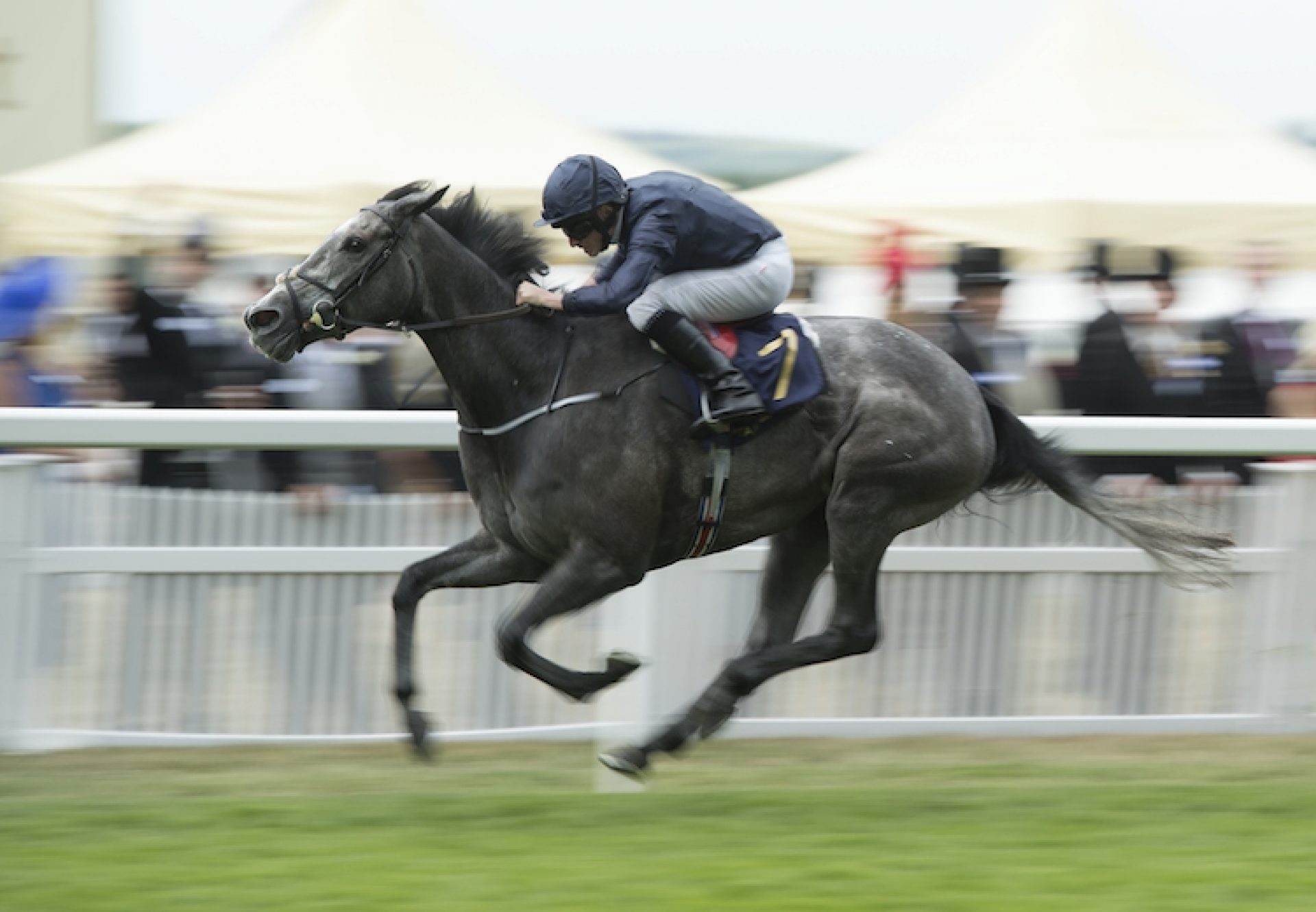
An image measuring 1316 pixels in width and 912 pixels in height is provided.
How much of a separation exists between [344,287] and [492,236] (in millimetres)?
521

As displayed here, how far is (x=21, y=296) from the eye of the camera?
8.58 m

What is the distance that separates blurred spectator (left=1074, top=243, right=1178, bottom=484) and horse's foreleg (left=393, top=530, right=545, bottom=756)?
131 inches

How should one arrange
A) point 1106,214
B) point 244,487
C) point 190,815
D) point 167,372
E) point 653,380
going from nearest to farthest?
point 190,815 < point 653,380 < point 244,487 < point 167,372 < point 1106,214

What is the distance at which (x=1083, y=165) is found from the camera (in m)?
11.0

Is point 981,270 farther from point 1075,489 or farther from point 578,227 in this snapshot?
point 578,227

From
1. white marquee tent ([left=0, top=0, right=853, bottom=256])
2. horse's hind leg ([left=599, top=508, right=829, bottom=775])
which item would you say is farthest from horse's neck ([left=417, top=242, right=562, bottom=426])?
white marquee tent ([left=0, top=0, right=853, bottom=256])

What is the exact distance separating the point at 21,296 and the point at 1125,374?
4948 mm

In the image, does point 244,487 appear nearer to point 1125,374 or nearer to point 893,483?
point 893,483

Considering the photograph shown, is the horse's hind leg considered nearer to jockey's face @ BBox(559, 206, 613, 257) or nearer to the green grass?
the green grass

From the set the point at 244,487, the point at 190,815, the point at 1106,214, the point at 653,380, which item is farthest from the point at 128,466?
the point at 1106,214

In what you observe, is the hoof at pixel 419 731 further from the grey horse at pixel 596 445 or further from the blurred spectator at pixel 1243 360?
the blurred spectator at pixel 1243 360

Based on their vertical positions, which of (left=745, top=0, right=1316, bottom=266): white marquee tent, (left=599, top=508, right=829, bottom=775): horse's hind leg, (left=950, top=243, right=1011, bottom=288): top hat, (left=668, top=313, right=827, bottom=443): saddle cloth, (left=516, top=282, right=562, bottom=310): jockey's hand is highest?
(left=745, top=0, right=1316, bottom=266): white marquee tent

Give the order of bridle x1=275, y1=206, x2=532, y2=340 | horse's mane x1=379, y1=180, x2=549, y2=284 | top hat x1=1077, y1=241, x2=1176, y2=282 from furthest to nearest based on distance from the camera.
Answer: top hat x1=1077, y1=241, x2=1176, y2=282 < horse's mane x1=379, y1=180, x2=549, y2=284 < bridle x1=275, y1=206, x2=532, y2=340

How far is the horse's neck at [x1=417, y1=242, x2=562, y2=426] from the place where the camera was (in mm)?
5117
